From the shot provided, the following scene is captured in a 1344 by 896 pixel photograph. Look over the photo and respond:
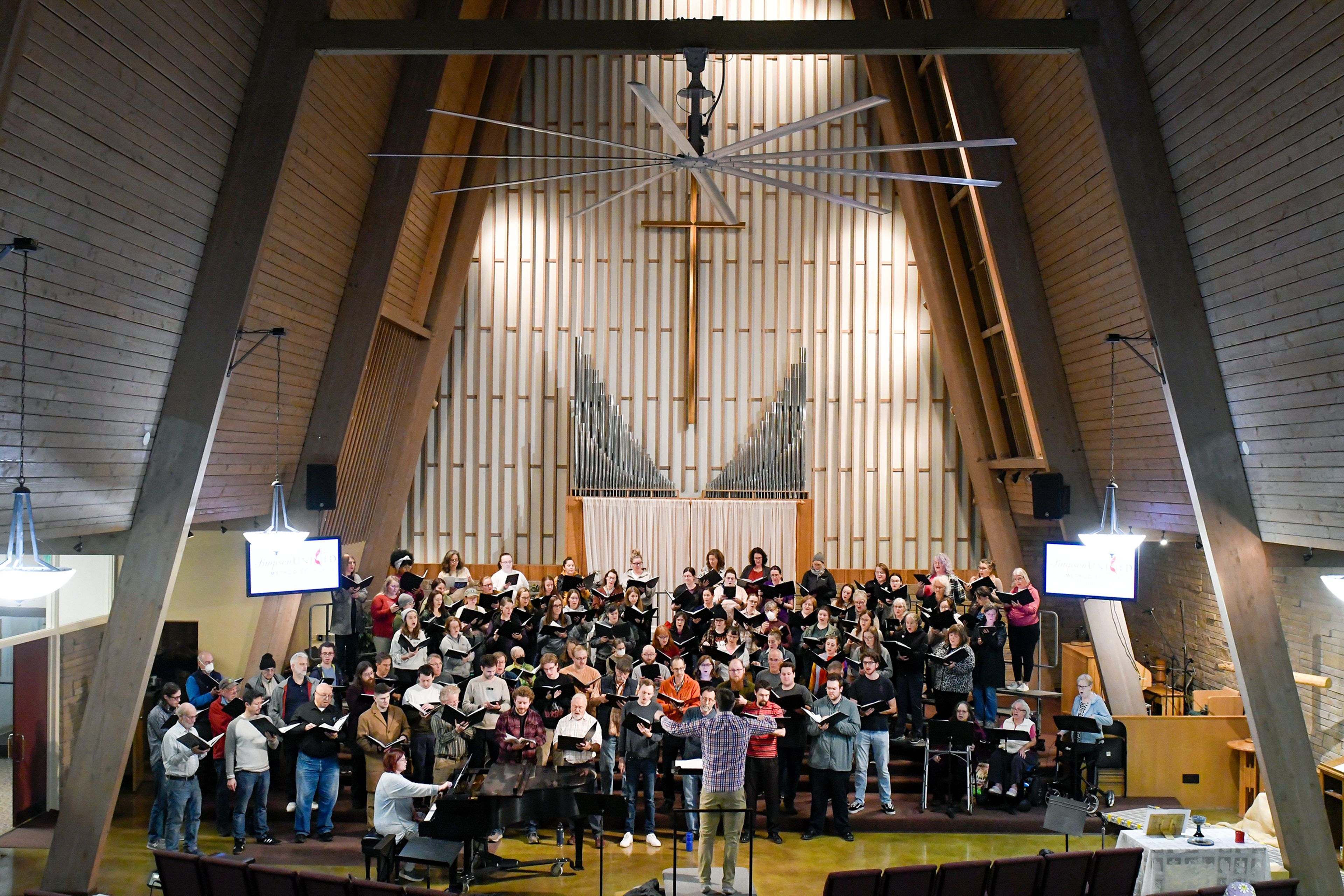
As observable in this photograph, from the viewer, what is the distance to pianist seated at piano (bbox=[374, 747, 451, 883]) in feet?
23.8

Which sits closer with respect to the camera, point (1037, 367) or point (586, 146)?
point (1037, 367)

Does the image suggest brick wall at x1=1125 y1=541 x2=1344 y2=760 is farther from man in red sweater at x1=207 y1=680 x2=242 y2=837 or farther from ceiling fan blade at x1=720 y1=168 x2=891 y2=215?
man in red sweater at x1=207 y1=680 x2=242 y2=837

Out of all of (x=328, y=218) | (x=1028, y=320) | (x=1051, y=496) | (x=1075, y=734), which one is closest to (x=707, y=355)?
(x=1028, y=320)

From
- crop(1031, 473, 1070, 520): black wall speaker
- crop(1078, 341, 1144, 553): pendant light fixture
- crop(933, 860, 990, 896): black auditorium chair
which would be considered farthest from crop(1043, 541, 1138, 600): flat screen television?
crop(933, 860, 990, 896): black auditorium chair

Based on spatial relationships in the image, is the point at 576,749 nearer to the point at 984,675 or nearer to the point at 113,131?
the point at 984,675

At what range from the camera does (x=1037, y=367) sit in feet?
35.0

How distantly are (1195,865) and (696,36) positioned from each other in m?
7.00

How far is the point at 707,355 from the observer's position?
576 inches

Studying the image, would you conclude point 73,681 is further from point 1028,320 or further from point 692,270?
point 1028,320

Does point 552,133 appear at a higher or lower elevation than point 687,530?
higher

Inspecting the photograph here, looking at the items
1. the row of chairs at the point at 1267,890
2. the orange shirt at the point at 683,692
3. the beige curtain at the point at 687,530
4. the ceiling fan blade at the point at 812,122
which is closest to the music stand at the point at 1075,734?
the row of chairs at the point at 1267,890

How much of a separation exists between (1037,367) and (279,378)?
24.9 feet

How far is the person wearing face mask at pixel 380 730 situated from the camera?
8.31m

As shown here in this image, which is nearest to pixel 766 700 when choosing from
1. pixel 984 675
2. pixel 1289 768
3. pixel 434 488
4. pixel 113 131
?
Result: pixel 984 675
